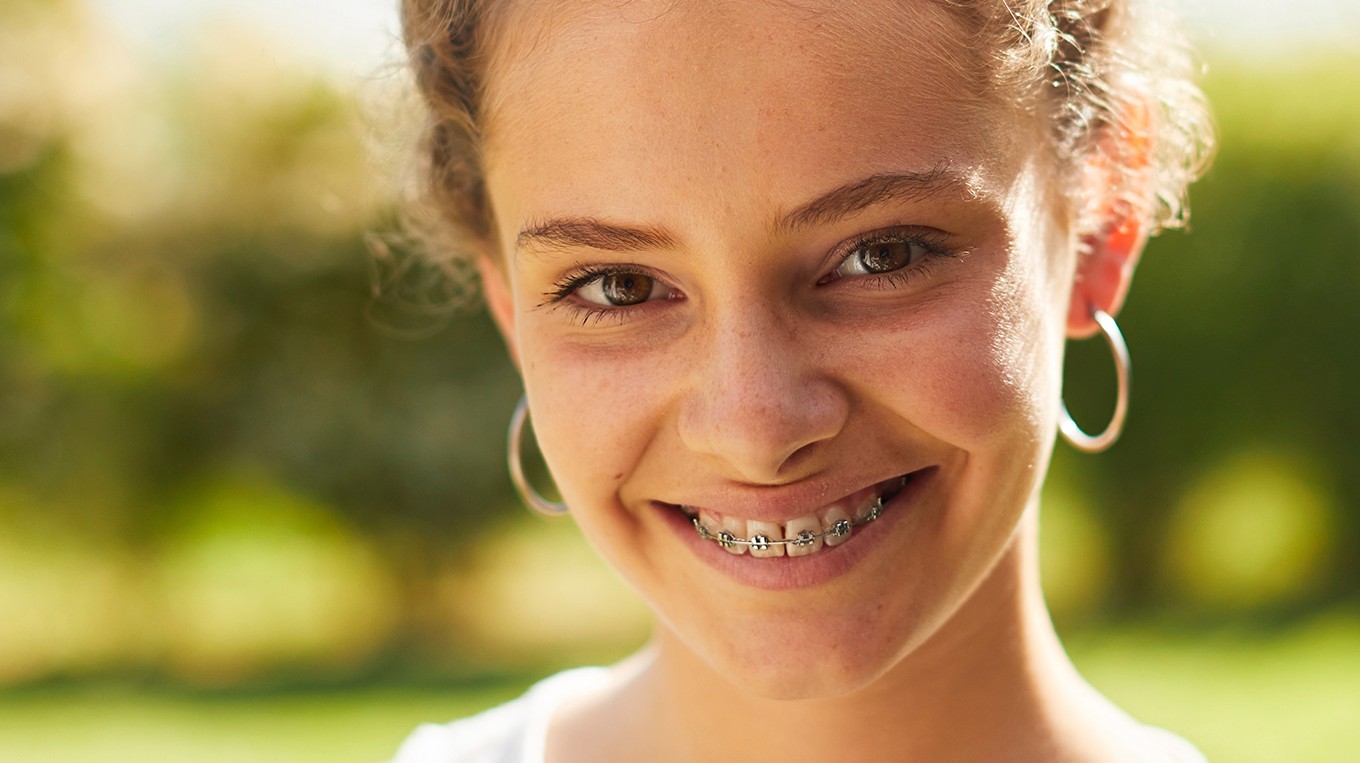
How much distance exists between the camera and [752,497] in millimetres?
1525

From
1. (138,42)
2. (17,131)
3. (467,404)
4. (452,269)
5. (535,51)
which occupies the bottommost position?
A: (535,51)

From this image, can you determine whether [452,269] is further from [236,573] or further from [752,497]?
[236,573]

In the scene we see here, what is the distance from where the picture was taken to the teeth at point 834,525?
1.53 metres

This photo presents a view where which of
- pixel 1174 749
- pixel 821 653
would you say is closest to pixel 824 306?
pixel 821 653

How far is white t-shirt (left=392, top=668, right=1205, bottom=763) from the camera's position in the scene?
6.81 ft

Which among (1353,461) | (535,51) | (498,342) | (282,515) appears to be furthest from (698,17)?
(1353,461)

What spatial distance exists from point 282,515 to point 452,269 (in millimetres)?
3902

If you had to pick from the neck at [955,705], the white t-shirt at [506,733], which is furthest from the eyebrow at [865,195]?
the white t-shirt at [506,733]

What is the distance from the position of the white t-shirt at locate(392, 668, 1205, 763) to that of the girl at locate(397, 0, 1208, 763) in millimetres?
395

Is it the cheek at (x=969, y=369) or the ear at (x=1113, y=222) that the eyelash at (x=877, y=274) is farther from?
the ear at (x=1113, y=222)

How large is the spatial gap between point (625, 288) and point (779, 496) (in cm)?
32

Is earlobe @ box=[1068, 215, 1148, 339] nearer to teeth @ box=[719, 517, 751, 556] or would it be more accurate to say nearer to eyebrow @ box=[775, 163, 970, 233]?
eyebrow @ box=[775, 163, 970, 233]

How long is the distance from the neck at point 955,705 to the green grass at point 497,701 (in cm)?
318

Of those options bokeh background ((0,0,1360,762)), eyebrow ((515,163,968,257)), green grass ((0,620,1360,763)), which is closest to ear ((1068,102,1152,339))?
eyebrow ((515,163,968,257))
